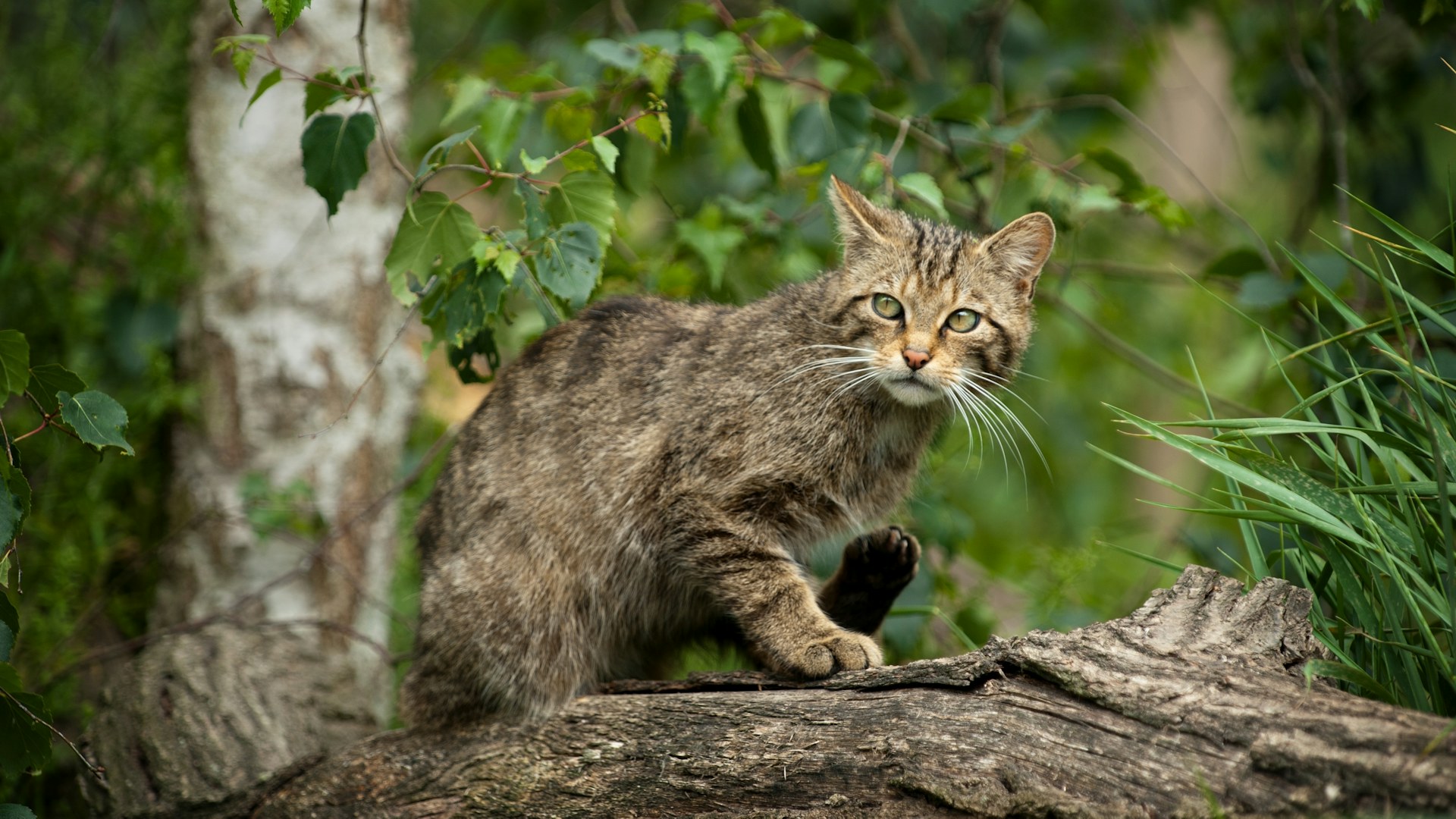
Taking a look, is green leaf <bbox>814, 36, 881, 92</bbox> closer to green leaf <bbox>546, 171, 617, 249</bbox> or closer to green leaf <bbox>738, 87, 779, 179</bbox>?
green leaf <bbox>738, 87, 779, 179</bbox>

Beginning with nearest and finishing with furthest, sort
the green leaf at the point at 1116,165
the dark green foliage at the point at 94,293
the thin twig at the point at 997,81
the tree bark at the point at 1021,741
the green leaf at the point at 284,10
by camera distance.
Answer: the tree bark at the point at 1021,741
the green leaf at the point at 284,10
the green leaf at the point at 1116,165
the dark green foliage at the point at 94,293
the thin twig at the point at 997,81

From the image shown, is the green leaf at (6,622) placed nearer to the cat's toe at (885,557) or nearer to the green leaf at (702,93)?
the cat's toe at (885,557)

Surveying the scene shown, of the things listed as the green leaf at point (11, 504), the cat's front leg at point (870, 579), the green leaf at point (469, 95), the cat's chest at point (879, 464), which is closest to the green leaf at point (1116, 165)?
the cat's chest at point (879, 464)

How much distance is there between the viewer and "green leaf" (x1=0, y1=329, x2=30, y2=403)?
101 inches

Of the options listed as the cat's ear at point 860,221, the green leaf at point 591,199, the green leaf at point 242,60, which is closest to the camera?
the green leaf at point 242,60

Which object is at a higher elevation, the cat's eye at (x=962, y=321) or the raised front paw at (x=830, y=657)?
the cat's eye at (x=962, y=321)

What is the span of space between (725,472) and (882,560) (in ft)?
1.95

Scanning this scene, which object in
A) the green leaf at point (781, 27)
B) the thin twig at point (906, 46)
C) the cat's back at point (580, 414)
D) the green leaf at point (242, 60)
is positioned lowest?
the cat's back at point (580, 414)

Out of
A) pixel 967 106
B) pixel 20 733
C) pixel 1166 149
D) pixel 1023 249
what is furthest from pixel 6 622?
pixel 1166 149

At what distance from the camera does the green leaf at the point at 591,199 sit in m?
3.32

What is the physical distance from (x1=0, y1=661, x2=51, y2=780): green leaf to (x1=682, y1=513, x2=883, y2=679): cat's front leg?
69.3 inches

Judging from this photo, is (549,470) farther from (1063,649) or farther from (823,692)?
(1063,649)

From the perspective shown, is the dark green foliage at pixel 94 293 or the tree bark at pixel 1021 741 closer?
the tree bark at pixel 1021 741

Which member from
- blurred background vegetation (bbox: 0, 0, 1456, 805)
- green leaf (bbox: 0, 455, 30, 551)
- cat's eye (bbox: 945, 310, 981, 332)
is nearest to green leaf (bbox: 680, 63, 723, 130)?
blurred background vegetation (bbox: 0, 0, 1456, 805)
